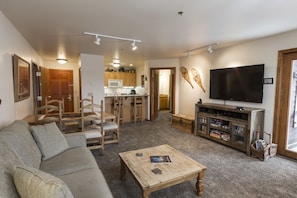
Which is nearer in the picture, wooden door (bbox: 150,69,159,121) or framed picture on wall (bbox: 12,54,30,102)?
framed picture on wall (bbox: 12,54,30,102)

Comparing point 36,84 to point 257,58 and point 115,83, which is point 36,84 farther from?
point 257,58

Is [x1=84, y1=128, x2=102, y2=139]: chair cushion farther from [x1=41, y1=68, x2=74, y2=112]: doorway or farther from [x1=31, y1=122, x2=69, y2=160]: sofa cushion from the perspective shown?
[x1=41, y1=68, x2=74, y2=112]: doorway

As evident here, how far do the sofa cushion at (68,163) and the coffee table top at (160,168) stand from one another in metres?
0.45

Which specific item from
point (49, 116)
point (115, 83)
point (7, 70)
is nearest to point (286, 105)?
point (7, 70)

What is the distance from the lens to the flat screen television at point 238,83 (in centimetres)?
337

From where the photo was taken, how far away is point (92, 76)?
5125mm

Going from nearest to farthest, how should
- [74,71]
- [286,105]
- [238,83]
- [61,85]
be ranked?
[286,105]
[238,83]
[61,85]
[74,71]

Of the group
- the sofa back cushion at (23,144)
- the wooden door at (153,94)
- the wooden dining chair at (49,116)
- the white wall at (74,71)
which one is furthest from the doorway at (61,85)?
the sofa back cushion at (23,144)

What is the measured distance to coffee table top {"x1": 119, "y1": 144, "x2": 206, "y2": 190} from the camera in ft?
5.54

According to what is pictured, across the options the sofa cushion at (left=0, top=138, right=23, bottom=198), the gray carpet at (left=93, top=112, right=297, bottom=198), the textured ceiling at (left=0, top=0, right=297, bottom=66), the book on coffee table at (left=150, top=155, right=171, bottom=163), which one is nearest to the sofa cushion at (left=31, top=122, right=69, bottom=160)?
the sofa cushion at (left=0, top=138, right=23, bottom=198)

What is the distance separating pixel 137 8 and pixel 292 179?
3109mm

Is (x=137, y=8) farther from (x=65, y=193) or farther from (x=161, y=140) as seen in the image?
(x=161, y=140)

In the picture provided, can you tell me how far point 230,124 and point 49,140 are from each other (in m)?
3.31

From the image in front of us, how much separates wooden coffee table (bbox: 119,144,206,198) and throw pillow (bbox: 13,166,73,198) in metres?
0.88
